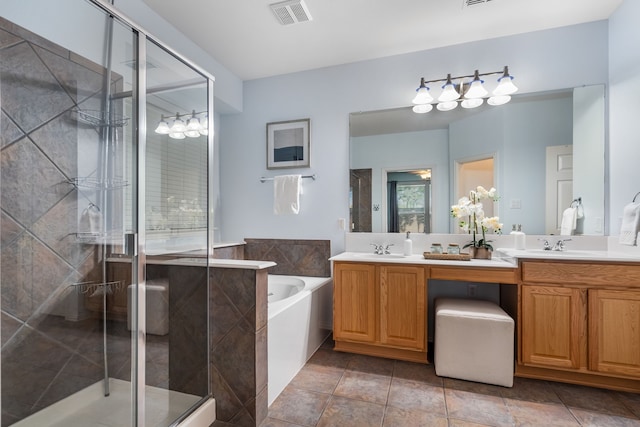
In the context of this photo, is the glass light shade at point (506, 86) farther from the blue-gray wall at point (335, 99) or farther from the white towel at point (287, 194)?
the white towel at point (287, 194)

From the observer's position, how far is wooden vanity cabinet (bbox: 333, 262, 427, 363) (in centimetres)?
229

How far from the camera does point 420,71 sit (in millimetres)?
2799

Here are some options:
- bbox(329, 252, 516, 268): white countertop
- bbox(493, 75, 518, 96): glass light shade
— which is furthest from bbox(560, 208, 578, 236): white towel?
bbox(493, 75, 518, 96): glass light shade

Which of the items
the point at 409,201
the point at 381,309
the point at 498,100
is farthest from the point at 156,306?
the point at 498,100

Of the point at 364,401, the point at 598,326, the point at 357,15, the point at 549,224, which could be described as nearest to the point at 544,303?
the point at 598,326

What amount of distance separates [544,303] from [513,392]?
61 cm

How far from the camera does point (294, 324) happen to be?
6.98ft

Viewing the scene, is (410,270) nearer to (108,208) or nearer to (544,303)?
(544,303)

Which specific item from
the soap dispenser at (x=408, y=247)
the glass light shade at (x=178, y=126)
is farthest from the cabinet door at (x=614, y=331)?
the glass light shade at (x=178, y=126)

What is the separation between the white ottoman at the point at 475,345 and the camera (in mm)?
1993

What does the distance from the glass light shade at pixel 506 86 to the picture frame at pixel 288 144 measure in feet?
5.64

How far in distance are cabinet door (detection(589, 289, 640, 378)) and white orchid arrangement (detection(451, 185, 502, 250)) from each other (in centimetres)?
75

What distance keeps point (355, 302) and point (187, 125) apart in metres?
1.81

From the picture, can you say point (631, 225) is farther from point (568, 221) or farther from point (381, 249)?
point (381, 249)
